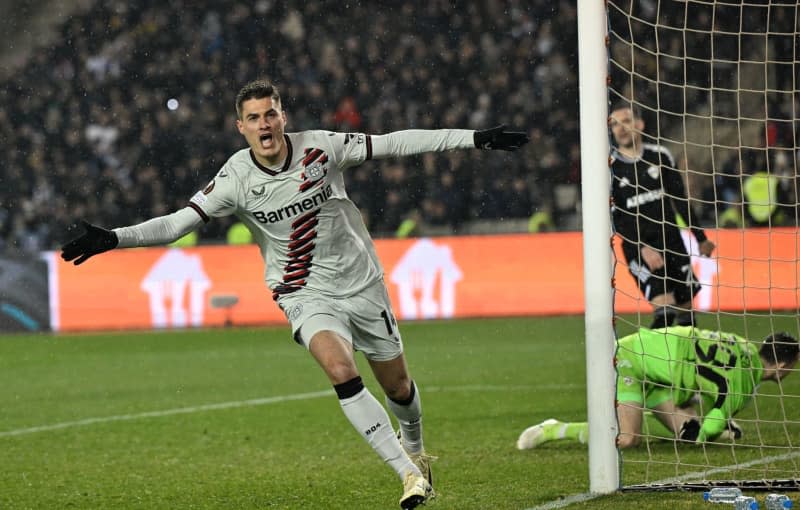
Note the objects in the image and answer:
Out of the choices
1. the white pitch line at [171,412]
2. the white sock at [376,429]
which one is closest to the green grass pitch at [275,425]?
the white pitch line at [171,412]

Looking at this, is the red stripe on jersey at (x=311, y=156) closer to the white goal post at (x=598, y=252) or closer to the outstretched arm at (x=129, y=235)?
the outstretched arm at (x=129, y=235)

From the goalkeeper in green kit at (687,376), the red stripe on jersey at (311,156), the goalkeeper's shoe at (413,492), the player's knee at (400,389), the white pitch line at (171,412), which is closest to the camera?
the goalkeeper's shoe at (413,492)

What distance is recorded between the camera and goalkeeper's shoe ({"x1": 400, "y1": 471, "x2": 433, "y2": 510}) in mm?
4977

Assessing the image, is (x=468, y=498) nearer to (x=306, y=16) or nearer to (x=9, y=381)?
(x=9, y=381)

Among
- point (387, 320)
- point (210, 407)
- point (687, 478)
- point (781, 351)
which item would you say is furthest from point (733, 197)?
point (387, 320)

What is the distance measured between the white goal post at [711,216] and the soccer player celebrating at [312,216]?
0.59 meters

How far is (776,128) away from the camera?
17.6 metres

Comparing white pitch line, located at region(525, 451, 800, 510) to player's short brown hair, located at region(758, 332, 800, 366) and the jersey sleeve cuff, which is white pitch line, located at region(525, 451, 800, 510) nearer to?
player's short brown hair, located at region(758, 332, 800, 366)

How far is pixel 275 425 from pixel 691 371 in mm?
3036

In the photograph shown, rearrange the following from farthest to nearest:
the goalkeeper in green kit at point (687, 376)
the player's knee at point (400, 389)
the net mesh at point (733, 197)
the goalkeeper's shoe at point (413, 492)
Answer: the goalkeeper in green kit at point (687, 376)
the net mesh at point (733, 197)
the player's knee at point (400, 389)
the goalkeeper's shoe at point (413, 492)

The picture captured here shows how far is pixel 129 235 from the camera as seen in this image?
5.22 m

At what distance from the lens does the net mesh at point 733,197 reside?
650cm

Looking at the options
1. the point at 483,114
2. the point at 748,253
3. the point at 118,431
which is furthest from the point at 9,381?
the point at 483,114

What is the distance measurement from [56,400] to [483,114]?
36.1ft
